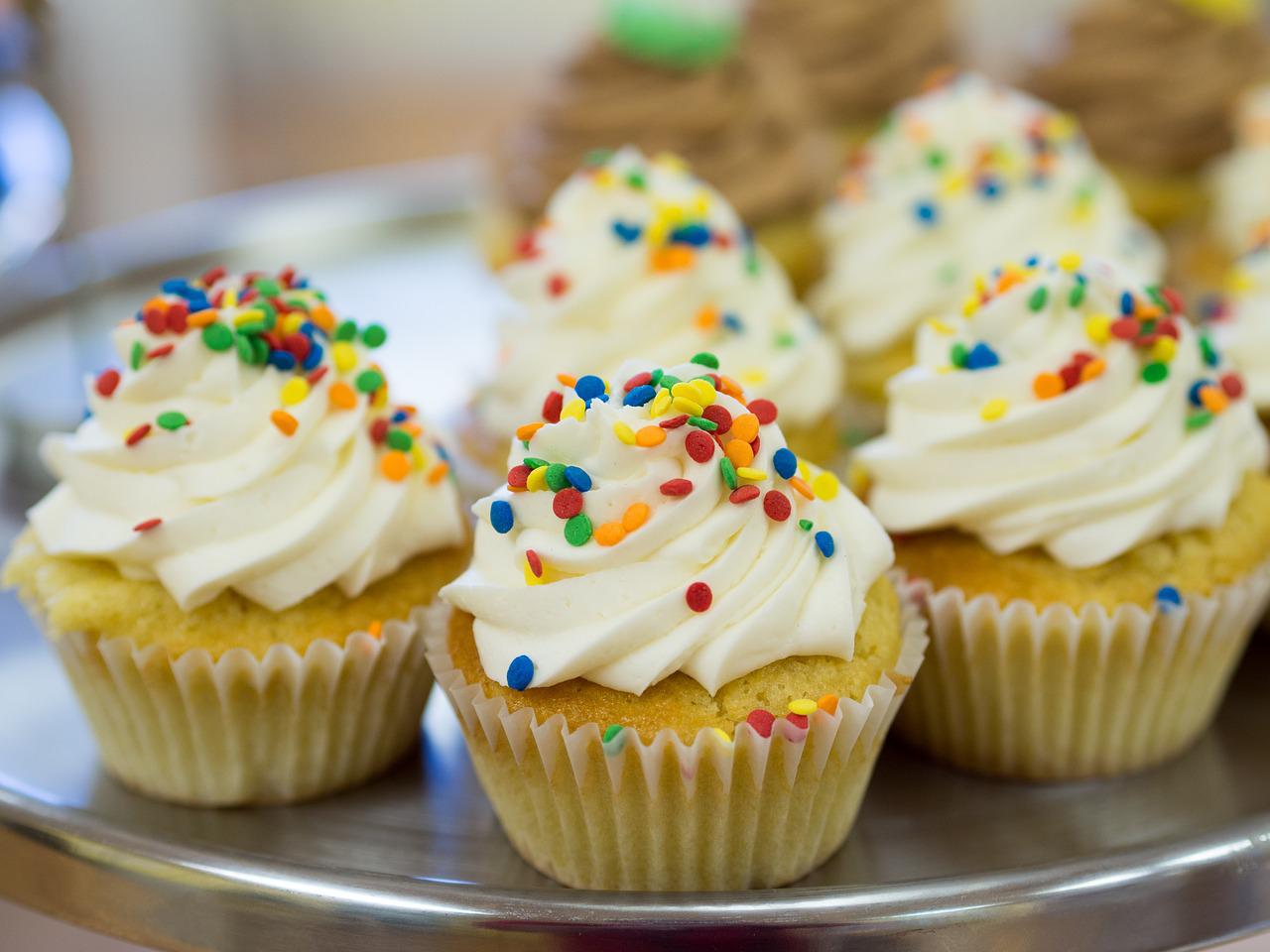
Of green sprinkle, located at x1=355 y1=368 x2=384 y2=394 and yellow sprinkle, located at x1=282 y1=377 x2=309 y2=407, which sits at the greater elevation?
yellow sprinkle, located at x1=282 y1=377 x2=309 y2=407

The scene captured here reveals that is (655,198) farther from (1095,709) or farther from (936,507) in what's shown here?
(1095,709)

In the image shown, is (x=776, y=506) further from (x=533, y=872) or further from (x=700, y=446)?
(x=533, y=872)

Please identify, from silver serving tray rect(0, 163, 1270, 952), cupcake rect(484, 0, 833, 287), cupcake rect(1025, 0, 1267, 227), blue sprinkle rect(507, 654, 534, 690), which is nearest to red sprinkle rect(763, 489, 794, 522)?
blue sprinkle rect(507, 654, 534, 690)

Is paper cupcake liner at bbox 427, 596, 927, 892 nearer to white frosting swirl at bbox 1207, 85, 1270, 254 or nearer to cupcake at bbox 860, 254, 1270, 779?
cupcake at bbox 860, 254, 1270, 779

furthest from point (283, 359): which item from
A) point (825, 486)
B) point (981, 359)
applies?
point (981, 359)

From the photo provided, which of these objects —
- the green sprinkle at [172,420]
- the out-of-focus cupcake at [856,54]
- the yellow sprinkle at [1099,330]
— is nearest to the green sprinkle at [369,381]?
the green sprinkle at [172,420]

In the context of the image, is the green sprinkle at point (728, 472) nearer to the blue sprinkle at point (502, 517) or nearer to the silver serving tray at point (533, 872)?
the blue sprinkle at point (502, 517)
